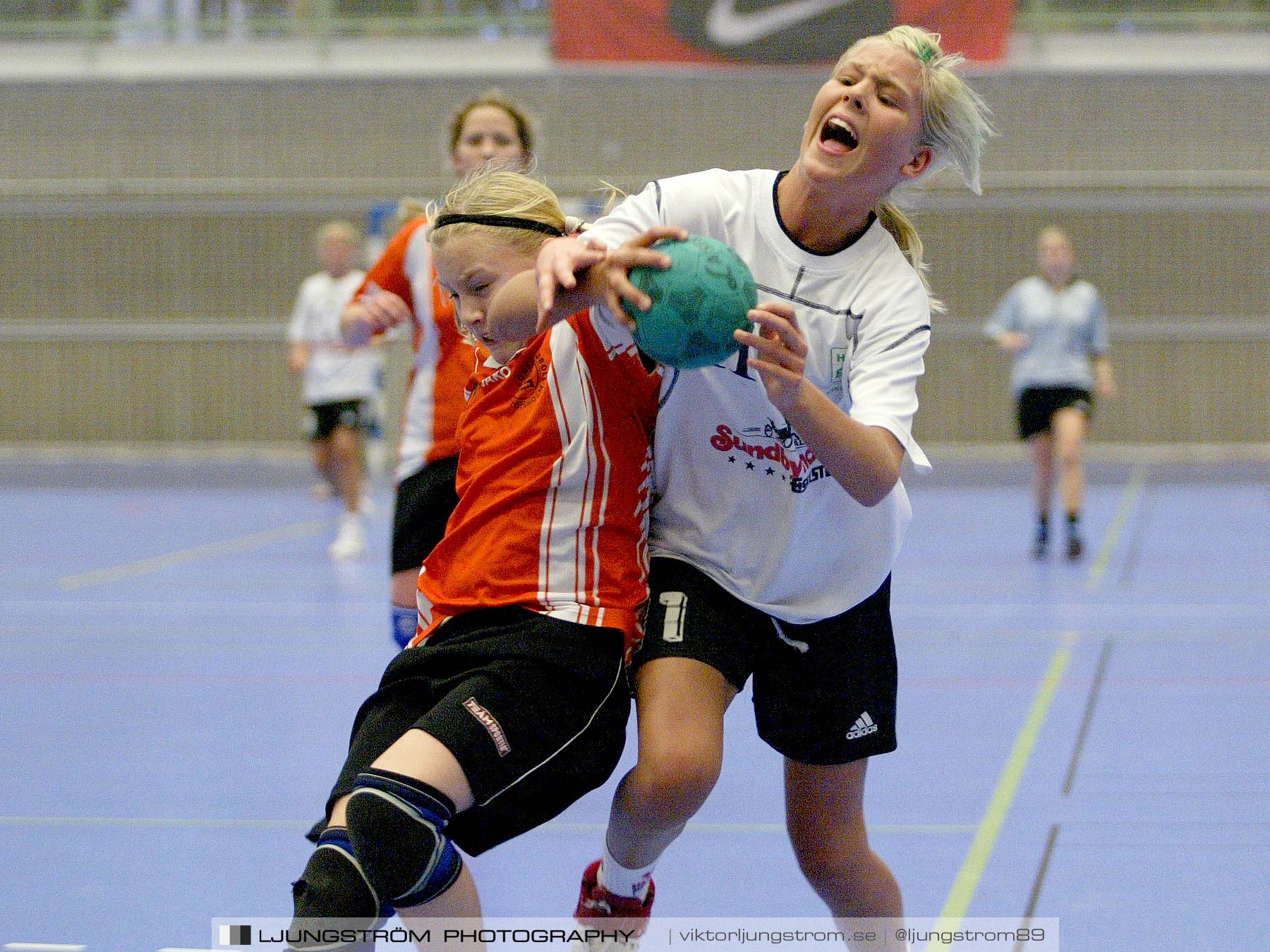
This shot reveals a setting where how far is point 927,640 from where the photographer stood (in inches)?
227

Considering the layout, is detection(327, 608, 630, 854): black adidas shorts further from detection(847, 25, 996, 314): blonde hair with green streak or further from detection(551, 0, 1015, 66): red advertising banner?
detection(551, 0, 1015, 66): red advertising banner

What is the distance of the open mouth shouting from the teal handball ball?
0.31 m

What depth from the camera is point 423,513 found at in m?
3.32

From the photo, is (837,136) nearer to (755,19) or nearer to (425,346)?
(425,346)

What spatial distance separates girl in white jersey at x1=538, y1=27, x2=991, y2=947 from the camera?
78.5 inches

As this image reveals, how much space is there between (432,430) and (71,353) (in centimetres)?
1166

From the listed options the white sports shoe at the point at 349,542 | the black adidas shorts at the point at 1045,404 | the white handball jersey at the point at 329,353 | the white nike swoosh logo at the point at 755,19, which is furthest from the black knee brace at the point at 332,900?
the white nike swoosh logo at the point at 755,19

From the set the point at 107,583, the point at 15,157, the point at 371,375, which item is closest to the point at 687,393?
the point at 107,583

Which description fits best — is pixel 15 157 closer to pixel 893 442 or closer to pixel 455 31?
pixel 455 31

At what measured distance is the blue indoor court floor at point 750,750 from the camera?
2.93 meters

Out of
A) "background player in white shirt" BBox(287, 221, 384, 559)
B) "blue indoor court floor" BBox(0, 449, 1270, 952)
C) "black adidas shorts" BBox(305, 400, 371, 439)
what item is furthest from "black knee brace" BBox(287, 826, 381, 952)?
"black adidas shorts" BBox(305, 400, 371, 439)

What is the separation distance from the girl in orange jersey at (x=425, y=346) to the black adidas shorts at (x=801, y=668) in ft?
3.76

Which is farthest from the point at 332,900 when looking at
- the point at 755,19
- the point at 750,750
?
the point at 755,19

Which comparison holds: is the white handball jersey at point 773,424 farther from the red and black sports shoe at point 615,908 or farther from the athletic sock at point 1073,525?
the athletic sock at point 1073,525
